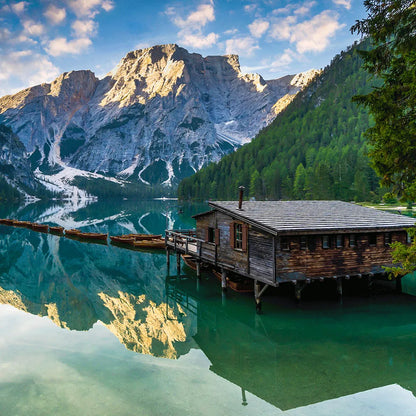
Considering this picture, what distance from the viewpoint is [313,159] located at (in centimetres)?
13725

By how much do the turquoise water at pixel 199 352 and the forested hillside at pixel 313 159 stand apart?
8579 centimetres

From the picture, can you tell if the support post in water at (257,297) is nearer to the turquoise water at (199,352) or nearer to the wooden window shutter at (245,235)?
the turquoise water at (199,352)

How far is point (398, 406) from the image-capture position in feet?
39.3

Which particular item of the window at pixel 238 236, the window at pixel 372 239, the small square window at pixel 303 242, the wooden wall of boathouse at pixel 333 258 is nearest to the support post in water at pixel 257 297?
the wooden wall of boathouse at pixel 333 258

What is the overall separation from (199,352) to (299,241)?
27.4ft

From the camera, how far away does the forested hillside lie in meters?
106

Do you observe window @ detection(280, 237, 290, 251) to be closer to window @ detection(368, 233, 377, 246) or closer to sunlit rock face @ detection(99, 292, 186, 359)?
window @ detection(368, 233, 377, 246)

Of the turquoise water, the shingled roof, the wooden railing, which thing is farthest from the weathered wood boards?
the turquoise water

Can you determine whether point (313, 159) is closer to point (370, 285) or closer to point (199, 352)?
point (370, 285)

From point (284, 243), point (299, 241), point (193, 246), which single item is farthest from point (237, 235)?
point (193, 246)

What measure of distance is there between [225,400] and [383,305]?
568 inches

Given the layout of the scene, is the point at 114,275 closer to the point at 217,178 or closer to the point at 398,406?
the point at 398,406

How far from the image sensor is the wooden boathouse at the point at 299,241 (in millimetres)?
→ 20312

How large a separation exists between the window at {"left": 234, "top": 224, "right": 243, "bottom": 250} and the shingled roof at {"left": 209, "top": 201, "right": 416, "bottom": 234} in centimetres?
73
